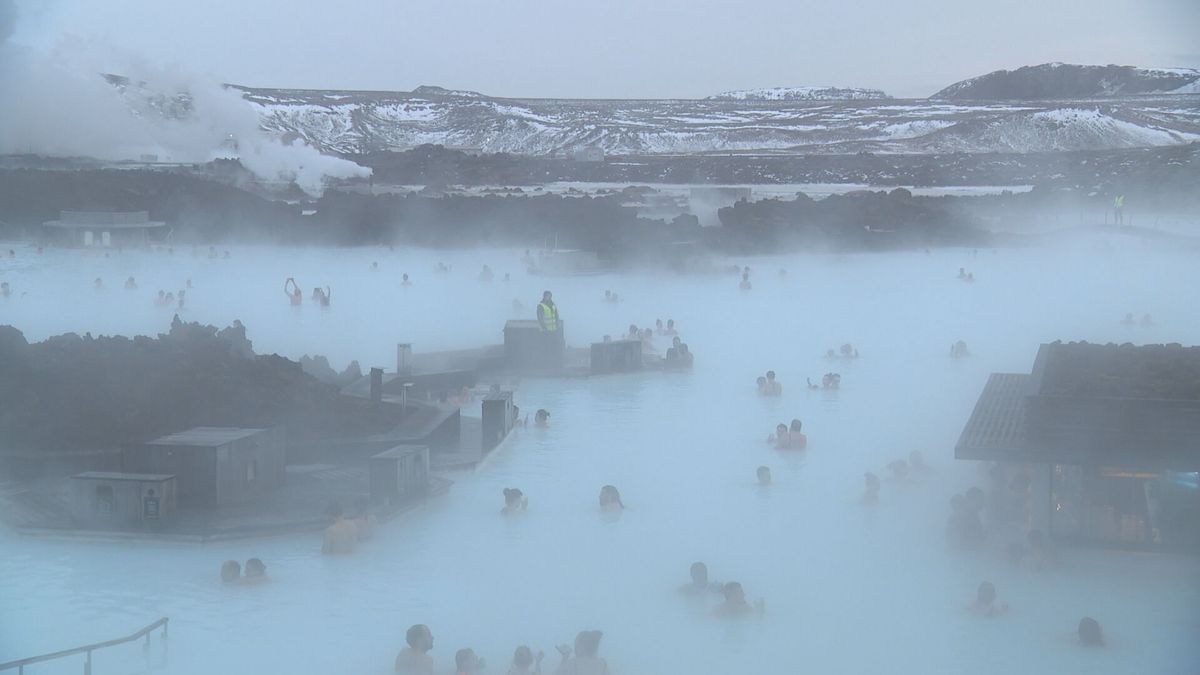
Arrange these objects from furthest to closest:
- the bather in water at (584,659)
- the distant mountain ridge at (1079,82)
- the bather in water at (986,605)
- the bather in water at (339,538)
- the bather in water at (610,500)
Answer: the distant mountain ridge at (1079,82) < the bather in water at (610,500) < the bather in water at (339,538) < the bather in water at (986,605) < the bather in water at (584,659)

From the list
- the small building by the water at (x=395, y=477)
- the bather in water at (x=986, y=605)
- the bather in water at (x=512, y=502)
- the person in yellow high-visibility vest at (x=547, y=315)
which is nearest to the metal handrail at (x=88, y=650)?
the small building by the water at (x=395, y=477)

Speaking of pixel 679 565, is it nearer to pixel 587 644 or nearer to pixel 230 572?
pixel 587 644

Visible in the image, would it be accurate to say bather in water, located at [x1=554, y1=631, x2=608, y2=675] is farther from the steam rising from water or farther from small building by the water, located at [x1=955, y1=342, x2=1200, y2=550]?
the steam rising from water

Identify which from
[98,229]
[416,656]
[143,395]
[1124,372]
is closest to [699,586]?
[416,656]

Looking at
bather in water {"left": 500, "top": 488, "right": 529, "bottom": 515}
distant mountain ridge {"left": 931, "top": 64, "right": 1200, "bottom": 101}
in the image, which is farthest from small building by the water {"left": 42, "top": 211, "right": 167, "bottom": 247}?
distant mountain ridge {"left": 931, "top": 64, "right": 1200, "bottom": 101}

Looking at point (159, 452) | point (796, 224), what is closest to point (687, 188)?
point (796, 224)

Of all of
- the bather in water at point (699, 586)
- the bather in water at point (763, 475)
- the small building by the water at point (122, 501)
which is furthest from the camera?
the bather in water at point (763, 475)

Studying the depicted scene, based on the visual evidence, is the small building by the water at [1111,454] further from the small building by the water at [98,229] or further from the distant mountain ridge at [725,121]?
the distant mountain ridge at [725,121]

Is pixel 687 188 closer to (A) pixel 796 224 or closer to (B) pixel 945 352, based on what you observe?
(A) pixel 796 224
